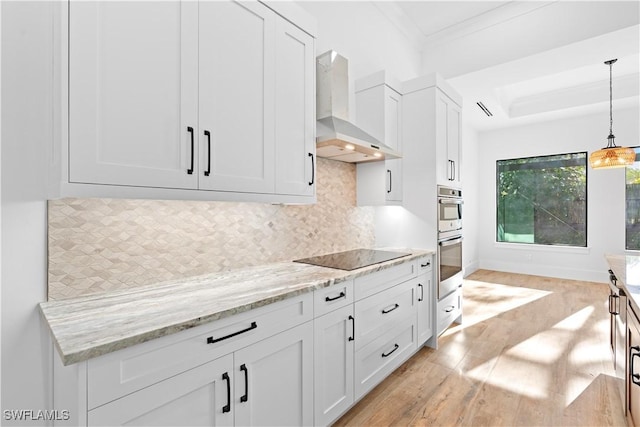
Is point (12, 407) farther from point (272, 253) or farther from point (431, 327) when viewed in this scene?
point (431, 327)

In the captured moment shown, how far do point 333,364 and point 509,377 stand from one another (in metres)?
1.54

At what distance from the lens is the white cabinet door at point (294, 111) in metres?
1.79

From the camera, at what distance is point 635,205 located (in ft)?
16.4

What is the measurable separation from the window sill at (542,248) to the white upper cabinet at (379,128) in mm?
4386

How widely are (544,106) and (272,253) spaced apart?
5.45 metres

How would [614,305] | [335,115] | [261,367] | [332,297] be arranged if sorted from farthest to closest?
[335,115], [614,305], [332,297], [261,367]

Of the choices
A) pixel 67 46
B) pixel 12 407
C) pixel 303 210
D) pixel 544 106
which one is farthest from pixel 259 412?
pixel 544 106

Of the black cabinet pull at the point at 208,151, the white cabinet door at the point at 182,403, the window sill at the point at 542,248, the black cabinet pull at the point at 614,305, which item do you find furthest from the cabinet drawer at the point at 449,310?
the window sill at the point at 542,248

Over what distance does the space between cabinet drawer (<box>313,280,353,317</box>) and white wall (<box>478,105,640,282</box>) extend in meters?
5.61

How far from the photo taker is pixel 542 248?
19.1 ft

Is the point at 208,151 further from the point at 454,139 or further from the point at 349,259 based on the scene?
the point at 454,139

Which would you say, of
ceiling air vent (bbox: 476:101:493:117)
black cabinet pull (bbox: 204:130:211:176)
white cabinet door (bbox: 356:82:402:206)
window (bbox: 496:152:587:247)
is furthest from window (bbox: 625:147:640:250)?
black cabinet pull (bbox: 204:130:211:176)

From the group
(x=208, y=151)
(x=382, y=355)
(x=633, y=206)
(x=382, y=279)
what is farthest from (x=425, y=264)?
(x=633, y=206)

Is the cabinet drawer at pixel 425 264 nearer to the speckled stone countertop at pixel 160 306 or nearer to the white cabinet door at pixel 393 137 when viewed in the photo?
the white cabinet door at pixel 393 137
